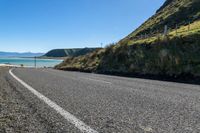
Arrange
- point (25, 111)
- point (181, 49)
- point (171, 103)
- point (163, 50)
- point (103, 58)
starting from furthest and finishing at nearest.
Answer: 1. point (103, 58)
2. point (163, 50)
3. point (181, 49)
4. point (171, 103)
5. point (25, 111)

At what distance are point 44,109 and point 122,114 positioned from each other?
1926 millimetres

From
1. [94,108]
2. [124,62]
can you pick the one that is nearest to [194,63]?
[124,62]

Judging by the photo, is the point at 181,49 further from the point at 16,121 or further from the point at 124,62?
the point at 16,121

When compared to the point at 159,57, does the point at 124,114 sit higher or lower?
lower

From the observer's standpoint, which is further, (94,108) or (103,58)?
A: (103,58)

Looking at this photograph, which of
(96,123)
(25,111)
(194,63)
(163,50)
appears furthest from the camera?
(163,50)

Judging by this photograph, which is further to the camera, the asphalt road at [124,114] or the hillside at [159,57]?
the hillside at [159,57]

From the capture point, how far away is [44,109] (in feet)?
23.6

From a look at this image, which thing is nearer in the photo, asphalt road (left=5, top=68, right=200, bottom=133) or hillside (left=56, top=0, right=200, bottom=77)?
asphalt road (left=5, top=68, right=200, bottom=133)

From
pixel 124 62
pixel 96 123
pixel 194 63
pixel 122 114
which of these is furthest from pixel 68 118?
pixel 124 62

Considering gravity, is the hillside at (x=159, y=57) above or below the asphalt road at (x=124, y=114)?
above

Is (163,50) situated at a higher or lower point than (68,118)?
higher

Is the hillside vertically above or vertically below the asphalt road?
above

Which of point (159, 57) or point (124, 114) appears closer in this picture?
point (124, 114)
